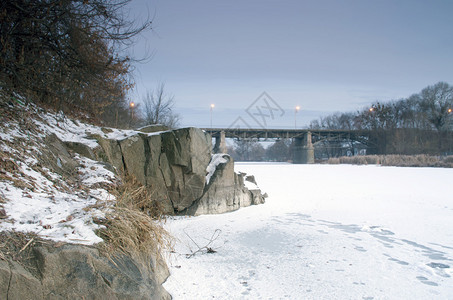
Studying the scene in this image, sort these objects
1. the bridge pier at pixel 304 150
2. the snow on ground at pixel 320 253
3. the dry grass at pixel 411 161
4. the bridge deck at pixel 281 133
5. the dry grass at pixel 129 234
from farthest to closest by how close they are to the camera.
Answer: the bridge pier at pixel 304 150 → the bridge deck at pixel 281 133 → the dry grass at pixel 411 161 → the snow on ground at pixel 320 253 → the dry grass at pixel 129 234

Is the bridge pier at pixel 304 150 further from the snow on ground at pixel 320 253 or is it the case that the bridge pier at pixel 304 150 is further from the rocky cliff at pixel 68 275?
the rocky cliff at pixel 68 275

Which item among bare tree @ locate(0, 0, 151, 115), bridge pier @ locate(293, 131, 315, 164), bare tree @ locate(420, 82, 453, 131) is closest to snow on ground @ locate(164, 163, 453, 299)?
bare tree @ locate(0, 0, 151, 115)

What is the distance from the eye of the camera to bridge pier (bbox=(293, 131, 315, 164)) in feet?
134

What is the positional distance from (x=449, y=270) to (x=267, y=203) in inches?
220

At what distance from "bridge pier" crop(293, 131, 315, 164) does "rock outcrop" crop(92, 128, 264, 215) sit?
113ft

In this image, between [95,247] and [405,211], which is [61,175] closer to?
[95,247]

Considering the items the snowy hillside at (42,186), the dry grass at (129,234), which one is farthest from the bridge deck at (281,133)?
the dry grass at (129,234)

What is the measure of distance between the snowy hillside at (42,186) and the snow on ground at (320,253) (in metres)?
1.30

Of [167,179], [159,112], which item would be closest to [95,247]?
[167,179]

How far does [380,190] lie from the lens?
11.2 metres

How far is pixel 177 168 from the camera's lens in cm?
749

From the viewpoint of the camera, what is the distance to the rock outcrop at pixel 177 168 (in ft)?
22.3

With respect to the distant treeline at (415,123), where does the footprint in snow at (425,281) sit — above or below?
below

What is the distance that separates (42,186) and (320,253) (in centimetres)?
403
